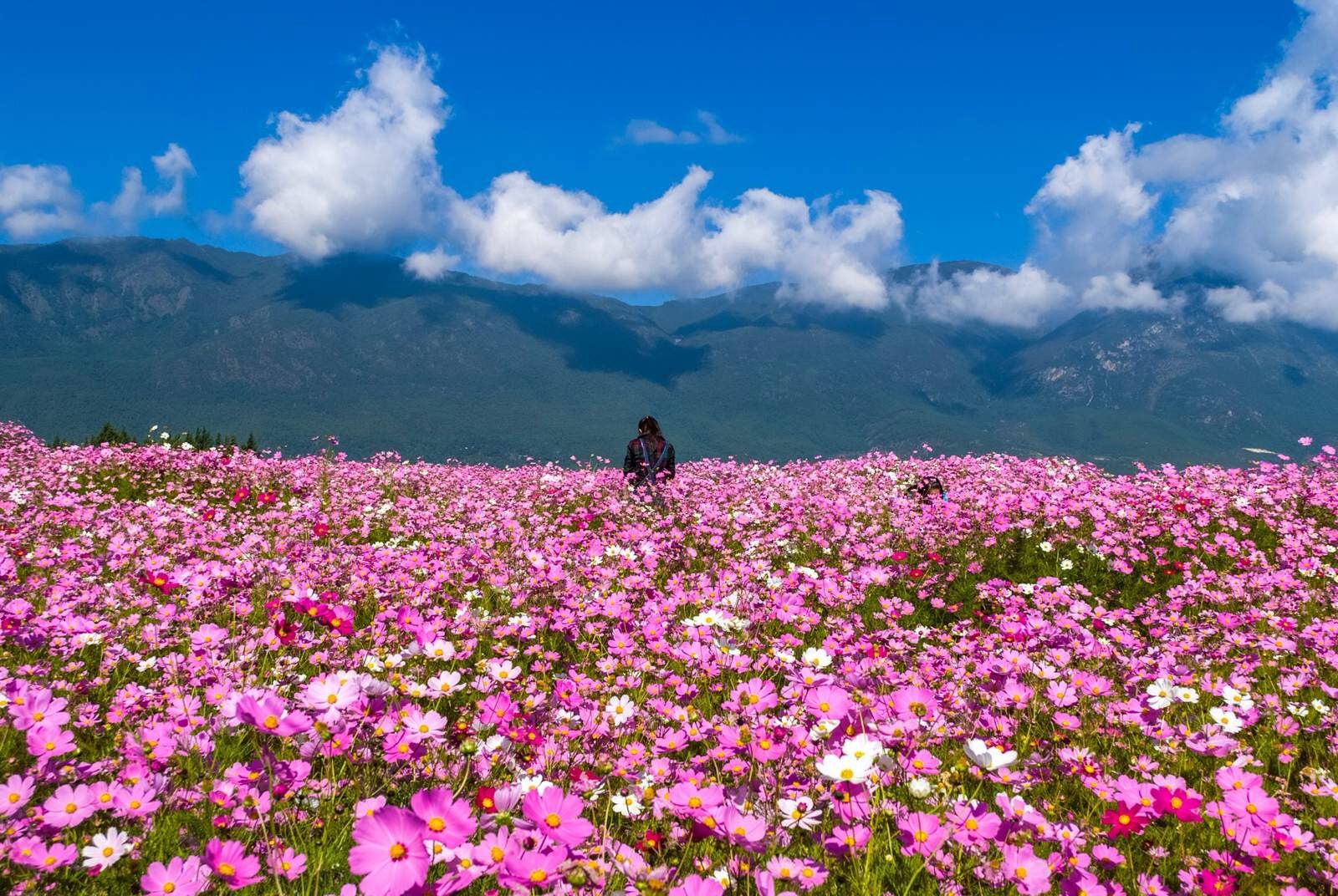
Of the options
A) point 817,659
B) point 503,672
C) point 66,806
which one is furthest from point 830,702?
point 66,806

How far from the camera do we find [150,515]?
28.6 ft

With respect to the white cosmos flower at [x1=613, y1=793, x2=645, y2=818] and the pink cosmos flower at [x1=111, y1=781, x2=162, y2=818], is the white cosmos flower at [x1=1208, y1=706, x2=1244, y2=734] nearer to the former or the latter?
the white cosmos flower at [x1=613, y1=793, x2=645, y2=818]

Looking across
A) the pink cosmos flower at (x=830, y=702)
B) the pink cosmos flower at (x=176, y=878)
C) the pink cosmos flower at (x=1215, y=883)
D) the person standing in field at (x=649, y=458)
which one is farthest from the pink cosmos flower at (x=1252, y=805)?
the person standing in field at (x=649, y=458)

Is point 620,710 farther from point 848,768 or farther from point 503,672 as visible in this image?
point 848,768

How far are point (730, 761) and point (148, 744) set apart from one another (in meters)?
1.96

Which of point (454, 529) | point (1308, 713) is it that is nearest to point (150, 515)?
point (454, 529)

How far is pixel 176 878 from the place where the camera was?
5.22 feet

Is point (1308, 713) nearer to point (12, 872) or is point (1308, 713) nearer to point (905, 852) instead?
point (905, 852)

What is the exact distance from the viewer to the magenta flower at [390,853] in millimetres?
1236

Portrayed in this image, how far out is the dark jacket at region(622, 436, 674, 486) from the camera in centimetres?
1349

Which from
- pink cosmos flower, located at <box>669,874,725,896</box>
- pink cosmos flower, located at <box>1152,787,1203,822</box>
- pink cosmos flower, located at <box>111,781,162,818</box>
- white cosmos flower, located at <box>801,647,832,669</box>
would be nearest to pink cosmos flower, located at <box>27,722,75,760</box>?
pink cosmos flower, located at <box>111,781,162,818</box>

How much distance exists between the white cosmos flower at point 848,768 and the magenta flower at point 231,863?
131 cm

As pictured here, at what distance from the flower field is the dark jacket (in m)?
4.64

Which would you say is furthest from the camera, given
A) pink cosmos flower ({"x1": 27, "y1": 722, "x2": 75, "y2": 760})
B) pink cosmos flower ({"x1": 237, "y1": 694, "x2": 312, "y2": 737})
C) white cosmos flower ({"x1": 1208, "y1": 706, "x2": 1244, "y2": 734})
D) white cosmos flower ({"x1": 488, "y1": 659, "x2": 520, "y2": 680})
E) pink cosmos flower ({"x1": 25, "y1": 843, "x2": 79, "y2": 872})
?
white cosmos flower ({"x1": 488, "y1": 659, "x2": 520, "y2": 680})
